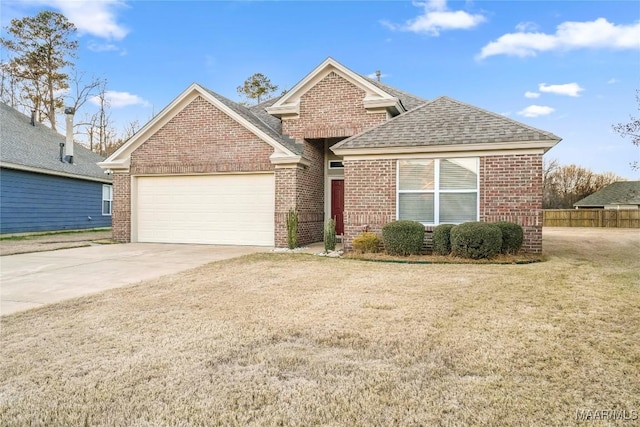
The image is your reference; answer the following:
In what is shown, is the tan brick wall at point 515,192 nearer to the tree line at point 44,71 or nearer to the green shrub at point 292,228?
the green shrub at point 292,228

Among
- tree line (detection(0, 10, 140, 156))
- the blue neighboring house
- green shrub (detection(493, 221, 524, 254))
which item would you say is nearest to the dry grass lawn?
green shrub (detection(493, 221, 524, 254))

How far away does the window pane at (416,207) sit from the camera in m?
10.8

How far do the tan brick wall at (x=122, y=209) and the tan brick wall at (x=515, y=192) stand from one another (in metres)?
12.1

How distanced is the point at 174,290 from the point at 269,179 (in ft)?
24.5

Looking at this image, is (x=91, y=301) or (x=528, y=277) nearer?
(x=91, y=301)

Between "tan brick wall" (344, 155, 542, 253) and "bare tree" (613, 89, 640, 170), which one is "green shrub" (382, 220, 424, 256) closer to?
"tan brick wall" (344, 155, 542, 253)

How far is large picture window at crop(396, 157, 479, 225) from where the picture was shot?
10.5 m

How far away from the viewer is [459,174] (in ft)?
34.6

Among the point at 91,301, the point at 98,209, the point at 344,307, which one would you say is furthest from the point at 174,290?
the point at 98,209

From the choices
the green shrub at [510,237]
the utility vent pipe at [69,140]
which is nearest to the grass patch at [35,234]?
the utility vent pipe at [69,140]

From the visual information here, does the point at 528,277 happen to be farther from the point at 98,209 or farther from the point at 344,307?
the point at 98,209

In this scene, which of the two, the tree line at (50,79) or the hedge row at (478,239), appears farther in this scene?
the tree line at (50,79)

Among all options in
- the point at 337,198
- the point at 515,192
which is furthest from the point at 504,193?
the point at 337,198

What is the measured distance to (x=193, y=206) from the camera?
14.3 m
